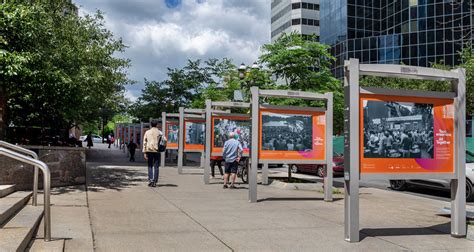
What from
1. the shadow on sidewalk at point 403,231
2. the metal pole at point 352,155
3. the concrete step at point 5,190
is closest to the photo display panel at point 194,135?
the concrete step at point 5,190

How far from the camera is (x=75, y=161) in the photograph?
1235 centimetres

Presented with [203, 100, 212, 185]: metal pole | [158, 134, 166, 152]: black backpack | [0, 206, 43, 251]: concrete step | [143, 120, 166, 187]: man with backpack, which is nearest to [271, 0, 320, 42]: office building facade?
[203, 100, 212, 185]: metal pole

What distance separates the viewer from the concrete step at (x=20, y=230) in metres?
5.01

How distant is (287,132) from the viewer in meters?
11.5

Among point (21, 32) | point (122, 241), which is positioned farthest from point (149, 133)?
point (122, 241)

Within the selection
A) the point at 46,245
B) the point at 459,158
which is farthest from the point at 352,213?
the point at 46,245

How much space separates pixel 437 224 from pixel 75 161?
8.77 m

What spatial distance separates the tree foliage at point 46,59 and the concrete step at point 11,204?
2.78 meters

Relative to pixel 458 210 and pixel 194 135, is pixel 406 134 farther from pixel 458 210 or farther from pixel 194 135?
pixel 194 135

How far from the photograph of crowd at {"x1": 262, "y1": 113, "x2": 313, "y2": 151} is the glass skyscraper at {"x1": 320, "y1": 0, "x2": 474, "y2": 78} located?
36.8 metres

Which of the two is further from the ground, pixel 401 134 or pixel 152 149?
pixel 401 134

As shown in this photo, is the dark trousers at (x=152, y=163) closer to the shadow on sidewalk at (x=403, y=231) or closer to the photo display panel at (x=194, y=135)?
the shadow on sidewalk at (x=403, y=231)

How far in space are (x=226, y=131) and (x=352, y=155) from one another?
9.37 meters

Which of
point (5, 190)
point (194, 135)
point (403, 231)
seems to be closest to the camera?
point (403, 231)
